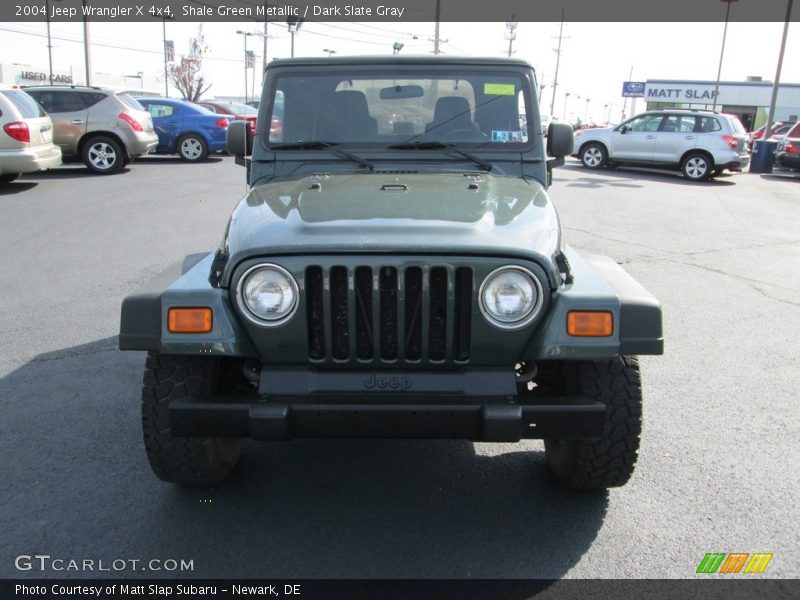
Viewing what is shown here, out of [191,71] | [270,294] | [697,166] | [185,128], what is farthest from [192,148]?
[191,71]

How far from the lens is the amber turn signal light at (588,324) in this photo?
2732 mm

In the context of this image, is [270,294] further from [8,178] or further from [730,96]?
[730,96]

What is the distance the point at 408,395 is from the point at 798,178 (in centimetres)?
2154

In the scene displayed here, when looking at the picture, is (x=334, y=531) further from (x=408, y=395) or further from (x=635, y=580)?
(x=635, y=580)

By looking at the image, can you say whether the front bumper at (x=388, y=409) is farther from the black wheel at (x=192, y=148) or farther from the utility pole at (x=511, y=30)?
the utility pole at (x=511, y=30)

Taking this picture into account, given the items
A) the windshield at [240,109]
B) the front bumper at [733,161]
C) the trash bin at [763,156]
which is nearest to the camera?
the front bumper at [733,161]

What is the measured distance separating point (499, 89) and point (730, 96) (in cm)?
6628

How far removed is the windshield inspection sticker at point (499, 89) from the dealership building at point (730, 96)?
59935 mm

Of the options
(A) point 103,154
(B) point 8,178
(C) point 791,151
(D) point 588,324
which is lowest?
(B) point 8,178

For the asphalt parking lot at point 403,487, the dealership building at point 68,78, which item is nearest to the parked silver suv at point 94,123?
the asphalt parking lot at point 403,487

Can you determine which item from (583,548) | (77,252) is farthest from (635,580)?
(77,252)

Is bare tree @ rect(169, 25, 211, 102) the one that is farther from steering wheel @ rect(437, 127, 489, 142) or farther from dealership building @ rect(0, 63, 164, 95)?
steering wheel @ rect(437, 127, 489, 142)

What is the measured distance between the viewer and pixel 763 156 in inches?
869

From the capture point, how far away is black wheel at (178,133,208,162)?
17922 millimetres
